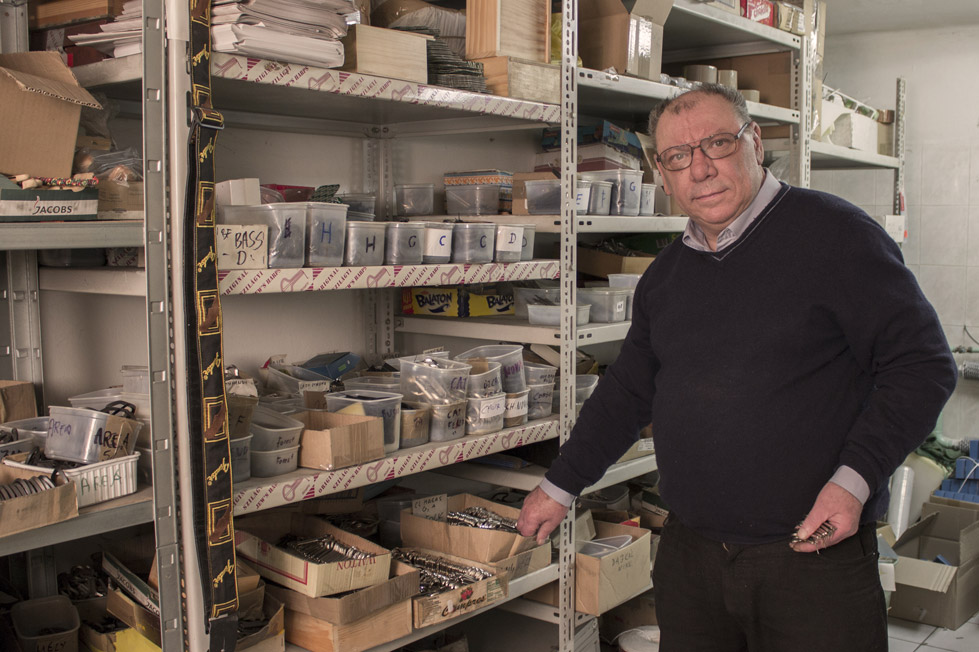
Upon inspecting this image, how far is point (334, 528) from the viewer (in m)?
2.32

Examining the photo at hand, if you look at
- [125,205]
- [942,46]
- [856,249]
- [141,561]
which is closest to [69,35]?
[125,205]

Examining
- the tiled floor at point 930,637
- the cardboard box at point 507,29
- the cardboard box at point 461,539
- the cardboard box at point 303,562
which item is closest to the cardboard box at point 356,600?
the cardboard box at point 303,562

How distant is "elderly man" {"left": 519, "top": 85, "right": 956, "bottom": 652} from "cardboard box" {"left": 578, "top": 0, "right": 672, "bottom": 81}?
38.3 inches

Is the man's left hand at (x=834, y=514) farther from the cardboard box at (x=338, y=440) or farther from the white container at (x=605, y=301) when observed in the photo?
the white container at (x=605, y=301)

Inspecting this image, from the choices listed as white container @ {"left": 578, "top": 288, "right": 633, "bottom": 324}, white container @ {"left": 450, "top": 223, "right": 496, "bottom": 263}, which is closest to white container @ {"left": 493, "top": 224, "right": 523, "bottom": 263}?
white container @ {"left": 450, "top": 223, "right": 496, "bottom": 263}

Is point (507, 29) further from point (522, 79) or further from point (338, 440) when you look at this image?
point (338, 440)

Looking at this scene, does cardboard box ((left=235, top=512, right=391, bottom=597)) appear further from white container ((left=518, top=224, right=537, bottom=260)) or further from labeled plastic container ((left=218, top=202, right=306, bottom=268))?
white container ((left=518, top=224, right=537, bottom=260))

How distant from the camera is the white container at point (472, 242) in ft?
7.87

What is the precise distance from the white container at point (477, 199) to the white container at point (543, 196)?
181 mm

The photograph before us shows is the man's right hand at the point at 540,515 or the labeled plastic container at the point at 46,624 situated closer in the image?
the labeled plastic container at the point at 46,624

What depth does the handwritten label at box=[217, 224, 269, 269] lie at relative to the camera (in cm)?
178

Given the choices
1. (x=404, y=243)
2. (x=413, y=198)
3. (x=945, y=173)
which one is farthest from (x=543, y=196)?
(x=945, y=173)

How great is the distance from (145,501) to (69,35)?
1.04 metres

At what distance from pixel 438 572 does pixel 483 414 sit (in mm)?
435
